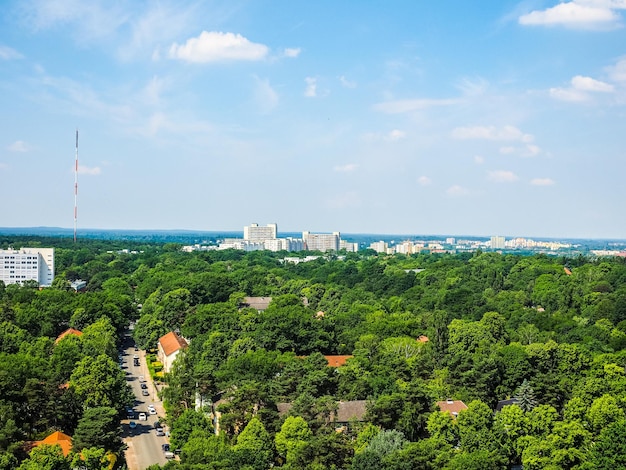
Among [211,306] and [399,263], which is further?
[399,263]

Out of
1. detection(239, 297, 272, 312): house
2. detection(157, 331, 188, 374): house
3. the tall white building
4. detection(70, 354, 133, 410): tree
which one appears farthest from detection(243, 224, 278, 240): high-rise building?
detection(70, 354, 133, 410): tree

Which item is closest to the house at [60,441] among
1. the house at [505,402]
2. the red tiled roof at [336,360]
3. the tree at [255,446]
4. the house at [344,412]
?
the tree at [255,446]

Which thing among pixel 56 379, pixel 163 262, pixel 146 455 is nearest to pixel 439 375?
pixel 146 455

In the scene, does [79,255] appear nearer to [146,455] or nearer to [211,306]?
[211,306]

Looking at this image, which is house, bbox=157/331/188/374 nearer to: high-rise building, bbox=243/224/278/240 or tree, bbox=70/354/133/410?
tree, bbox=70/354/133/410

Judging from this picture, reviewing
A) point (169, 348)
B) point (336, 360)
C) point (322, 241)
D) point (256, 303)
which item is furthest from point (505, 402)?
point (322, 241)

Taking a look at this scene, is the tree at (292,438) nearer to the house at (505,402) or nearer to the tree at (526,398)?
the tree at (526,398)

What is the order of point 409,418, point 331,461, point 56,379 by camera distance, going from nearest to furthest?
1. point 331,461
2. point 409,418
3. point 56,379

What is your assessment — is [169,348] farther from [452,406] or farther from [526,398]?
[526,398]
